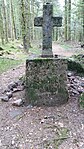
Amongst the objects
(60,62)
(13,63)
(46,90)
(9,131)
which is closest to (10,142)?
(9,131)

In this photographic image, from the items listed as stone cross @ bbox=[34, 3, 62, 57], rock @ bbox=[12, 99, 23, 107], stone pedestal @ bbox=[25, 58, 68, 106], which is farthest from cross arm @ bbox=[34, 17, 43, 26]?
rock @ bbox=[12, 99, 23, 107]

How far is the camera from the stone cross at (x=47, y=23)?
6.01 meters

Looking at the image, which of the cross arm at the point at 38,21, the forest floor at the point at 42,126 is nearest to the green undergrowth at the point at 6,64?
the cross arm at the point at 38,21

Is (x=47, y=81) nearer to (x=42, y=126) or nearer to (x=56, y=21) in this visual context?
(x=42, y=126)

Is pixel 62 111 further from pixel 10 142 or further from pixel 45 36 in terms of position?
pixel 45 36

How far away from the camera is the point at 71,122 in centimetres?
516

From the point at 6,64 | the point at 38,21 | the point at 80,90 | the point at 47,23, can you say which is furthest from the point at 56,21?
the point at 6,64

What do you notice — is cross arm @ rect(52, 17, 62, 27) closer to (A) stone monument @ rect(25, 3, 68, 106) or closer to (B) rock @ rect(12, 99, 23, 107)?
(A) stone monument @ rect(25, 3, 68, 106)

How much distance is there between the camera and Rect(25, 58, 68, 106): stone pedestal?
18.7ft

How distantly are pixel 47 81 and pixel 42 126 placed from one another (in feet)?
3.86

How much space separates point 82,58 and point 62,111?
308cm

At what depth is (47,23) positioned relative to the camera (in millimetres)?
6086

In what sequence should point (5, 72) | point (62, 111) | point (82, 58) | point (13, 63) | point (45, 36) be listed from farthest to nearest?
point (13, 63), point (5, 72), point (82, 58), point (45, 36), point (62, 111)

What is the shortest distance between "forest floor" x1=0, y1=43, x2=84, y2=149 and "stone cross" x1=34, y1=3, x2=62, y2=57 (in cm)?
140
